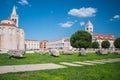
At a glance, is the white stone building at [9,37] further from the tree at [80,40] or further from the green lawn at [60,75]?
the green lawn at [60,75]

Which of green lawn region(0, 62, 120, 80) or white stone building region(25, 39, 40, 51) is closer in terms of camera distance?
green lawn region(0, 62, 120, 80)

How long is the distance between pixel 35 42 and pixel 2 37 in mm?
78017

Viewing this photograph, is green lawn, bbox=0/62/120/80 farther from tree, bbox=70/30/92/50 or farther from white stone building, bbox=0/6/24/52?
white stone building, bbox=0/6/24/52

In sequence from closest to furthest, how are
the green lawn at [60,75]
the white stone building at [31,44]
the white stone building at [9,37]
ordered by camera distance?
1. the green lawn at [60,75]
2. the white stone building at [9,37]
3. the white stone building at [31,44]

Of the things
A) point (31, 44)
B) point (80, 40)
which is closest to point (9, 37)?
point (80, 40)

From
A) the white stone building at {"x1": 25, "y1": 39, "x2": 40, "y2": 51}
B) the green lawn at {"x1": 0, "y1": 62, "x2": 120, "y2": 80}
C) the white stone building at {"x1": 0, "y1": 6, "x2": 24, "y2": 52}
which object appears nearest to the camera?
the green lawn at {"x1": 0, "y1": 62, "x2": 120, "y2": 80}

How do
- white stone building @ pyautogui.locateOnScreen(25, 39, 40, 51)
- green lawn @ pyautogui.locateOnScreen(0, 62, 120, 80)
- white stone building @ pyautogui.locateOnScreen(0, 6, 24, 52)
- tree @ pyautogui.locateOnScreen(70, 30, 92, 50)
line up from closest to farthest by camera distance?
green lawn @ pyautogui.locateOnScreen(0, 62, 120, 80) → tree @ pyautogui.locateOnScreen(70, 30, 92, 50) → white stone building @ pyautogui.locateOnScreen(0, 6, 24, 52) → white stone building @ pyautogui.locateOnScreen(25, 39, 40, 51)

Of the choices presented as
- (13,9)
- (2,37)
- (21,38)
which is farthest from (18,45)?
(13,9)

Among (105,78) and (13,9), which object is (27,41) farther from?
(105,78)

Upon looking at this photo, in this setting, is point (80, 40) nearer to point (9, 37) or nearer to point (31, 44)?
point (9, 37)

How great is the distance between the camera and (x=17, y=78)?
585 cm

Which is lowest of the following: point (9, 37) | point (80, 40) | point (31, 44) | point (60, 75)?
point (60, 75)

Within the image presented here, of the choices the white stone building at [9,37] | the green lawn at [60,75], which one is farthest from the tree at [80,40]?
the green lawn at [60,75]

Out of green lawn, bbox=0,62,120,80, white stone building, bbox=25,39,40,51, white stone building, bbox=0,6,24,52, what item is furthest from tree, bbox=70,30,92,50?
white stone building, bbox=25,39,40,51
